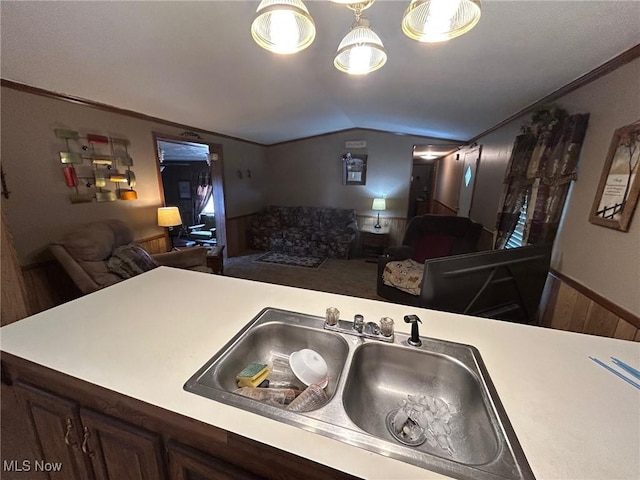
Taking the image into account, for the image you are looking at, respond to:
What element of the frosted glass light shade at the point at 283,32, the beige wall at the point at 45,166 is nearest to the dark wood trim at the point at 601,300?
the frosted glass light shade at the point at 283,32

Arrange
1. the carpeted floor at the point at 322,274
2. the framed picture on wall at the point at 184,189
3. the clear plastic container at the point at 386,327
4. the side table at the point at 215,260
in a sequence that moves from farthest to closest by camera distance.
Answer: the framed picture on wall at the point at 184,189
the carpeted floor at the point at 322,274
the side table at the point at 215,260
the clear plastic container at the point at 386,327

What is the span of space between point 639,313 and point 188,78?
139 inches

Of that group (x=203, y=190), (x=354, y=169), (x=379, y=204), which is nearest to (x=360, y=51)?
(x=379, y=204)

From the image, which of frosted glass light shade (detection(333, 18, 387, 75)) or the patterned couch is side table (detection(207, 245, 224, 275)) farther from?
frosted glass light shade (detection(333, 18, 387, 75))

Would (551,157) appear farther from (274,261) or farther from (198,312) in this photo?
(274,261)

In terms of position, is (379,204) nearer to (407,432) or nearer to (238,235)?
(238,235)

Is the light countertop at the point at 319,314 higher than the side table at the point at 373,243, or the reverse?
the light countertop at the point at 319,314

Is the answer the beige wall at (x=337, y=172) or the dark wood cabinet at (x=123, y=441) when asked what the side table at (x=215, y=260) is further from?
the beige wall at (x=337, y=172)

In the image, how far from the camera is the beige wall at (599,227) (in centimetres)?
132

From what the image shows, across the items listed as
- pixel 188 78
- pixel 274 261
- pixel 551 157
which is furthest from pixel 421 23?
pixel 274 261

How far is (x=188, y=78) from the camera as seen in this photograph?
230 centimetres

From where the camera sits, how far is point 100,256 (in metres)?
2.29

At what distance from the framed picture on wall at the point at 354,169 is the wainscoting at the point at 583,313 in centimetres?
397

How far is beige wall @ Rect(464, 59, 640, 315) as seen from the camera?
52.1 inches
